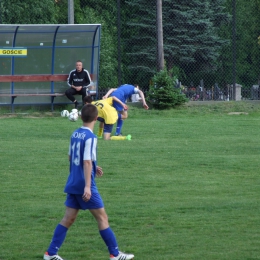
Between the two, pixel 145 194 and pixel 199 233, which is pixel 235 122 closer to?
pixel 145 194

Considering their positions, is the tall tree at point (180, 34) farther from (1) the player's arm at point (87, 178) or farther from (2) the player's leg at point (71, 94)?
(1) the player's arm at point (87, 178)

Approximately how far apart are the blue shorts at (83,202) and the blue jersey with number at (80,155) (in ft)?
0.22

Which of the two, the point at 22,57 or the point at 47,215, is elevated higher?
the point at 22,57

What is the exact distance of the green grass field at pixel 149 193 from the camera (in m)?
7.95

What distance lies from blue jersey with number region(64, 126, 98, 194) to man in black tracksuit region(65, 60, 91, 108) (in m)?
17.0

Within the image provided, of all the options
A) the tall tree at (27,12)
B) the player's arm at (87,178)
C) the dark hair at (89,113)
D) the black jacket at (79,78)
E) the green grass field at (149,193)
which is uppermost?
the tall tree at (27,12)

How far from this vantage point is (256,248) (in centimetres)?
775

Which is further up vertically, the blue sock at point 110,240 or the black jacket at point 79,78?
the black jacket at point 79,78

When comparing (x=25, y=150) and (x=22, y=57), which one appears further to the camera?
(x=22, y=57)

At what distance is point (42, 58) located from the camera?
2623 centimetres

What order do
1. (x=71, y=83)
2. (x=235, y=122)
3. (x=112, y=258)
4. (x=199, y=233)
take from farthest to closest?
(x=71, y=83)
(x=235, y=122)
(x=199, y=233)
(x=112, y=258)

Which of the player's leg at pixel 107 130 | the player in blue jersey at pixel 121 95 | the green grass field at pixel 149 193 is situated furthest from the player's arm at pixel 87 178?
the player in blue jersey at pixel 121 95

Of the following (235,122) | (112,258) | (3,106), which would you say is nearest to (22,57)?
(3,106)

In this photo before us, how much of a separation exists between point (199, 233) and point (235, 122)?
14.0 m
